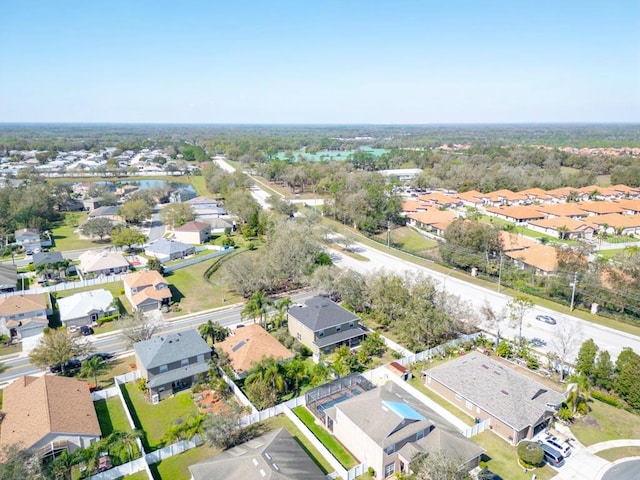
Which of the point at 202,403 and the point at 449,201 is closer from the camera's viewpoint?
the point at 202,403

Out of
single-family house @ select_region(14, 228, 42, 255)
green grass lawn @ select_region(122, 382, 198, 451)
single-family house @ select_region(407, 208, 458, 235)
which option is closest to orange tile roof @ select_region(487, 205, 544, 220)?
single-family house @ select_region(407, 208, 458, 235)

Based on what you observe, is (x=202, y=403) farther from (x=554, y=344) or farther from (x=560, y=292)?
(x=560, y=292)

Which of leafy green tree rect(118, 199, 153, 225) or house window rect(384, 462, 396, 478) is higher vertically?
leafy green tree rect(118, 199, 153, 225)

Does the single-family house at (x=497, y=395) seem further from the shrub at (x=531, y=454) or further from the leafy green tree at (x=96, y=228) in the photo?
the leafy green tree at (x=96, y=228)

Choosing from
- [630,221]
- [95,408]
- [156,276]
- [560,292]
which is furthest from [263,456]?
[630,221]

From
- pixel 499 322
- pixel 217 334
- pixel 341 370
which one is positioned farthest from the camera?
pixel 499 322

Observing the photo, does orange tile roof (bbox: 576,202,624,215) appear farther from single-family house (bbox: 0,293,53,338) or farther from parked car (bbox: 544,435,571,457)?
single-family house (bbox: 0,293,53,338)
